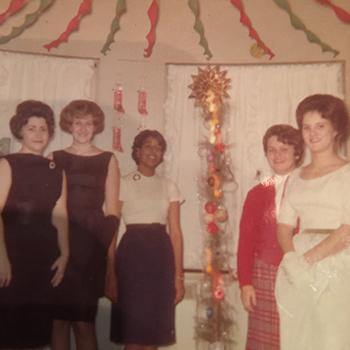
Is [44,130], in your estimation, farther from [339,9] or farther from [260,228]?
[339,9]

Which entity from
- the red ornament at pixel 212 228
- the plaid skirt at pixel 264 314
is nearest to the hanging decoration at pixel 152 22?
the red ornament at pixel 212 228

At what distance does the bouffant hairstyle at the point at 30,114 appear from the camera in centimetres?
118

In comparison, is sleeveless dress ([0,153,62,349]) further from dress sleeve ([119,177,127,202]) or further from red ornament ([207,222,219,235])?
red ornament ([207,222,219,235])

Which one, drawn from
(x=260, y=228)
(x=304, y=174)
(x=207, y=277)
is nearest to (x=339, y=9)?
(x=304, y=174)

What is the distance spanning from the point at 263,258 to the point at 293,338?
7.7 inches

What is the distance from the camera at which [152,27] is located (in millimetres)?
1216

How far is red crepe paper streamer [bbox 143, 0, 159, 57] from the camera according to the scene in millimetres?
1211

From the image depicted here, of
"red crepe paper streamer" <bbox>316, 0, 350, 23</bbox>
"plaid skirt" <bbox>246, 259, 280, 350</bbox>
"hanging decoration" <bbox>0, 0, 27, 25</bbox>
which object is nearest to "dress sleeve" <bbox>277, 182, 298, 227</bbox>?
"plaid skirt" <bbox>246, 259, 280, 350</bbox>

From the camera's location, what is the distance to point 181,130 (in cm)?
121

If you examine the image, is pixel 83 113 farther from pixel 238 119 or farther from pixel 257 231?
pixel 257 231

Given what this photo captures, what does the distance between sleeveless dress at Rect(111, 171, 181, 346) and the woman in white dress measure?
281 millimetres

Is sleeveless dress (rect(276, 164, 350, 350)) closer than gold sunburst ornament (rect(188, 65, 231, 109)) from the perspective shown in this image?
Yes

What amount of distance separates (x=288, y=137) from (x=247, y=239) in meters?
0.28

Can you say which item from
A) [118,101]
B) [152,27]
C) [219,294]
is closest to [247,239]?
[219,294]
